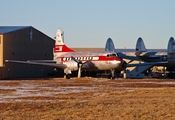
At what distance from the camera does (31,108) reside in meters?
18.3

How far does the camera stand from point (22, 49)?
63688 mm

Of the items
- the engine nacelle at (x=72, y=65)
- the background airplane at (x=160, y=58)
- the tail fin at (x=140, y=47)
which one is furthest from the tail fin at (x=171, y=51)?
the engine nacelle at (x=72, y=65)

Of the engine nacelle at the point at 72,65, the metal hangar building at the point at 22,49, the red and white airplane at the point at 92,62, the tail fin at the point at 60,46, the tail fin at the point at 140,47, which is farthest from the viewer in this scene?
the tail fin at the point at 140,47

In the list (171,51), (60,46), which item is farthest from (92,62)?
(171,51)

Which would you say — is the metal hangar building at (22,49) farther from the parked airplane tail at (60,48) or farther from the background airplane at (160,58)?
the background airplane at (160,58)

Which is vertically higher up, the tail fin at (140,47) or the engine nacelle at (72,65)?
the tail fin at (140,47)

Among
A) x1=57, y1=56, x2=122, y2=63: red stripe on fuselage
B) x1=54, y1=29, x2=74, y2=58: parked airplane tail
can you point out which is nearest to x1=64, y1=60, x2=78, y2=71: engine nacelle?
x1=57, y1=56, x2=122, y2=63: red stripe on fuselage

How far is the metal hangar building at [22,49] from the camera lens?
57.2 metres

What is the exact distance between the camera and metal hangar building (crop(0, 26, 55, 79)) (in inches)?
2250

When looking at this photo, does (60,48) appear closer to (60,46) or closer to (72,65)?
(60,46)

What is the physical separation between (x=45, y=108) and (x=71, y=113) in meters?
2.15

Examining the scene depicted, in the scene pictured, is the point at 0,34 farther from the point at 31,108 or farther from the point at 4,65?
the point at 31,108

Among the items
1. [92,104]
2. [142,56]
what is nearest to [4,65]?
[142,56]

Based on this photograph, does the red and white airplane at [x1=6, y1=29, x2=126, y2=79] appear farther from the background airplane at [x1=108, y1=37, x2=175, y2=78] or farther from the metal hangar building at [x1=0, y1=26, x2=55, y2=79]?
the background airplane at [x1=108, y1=37, x2=175, y2=78]
